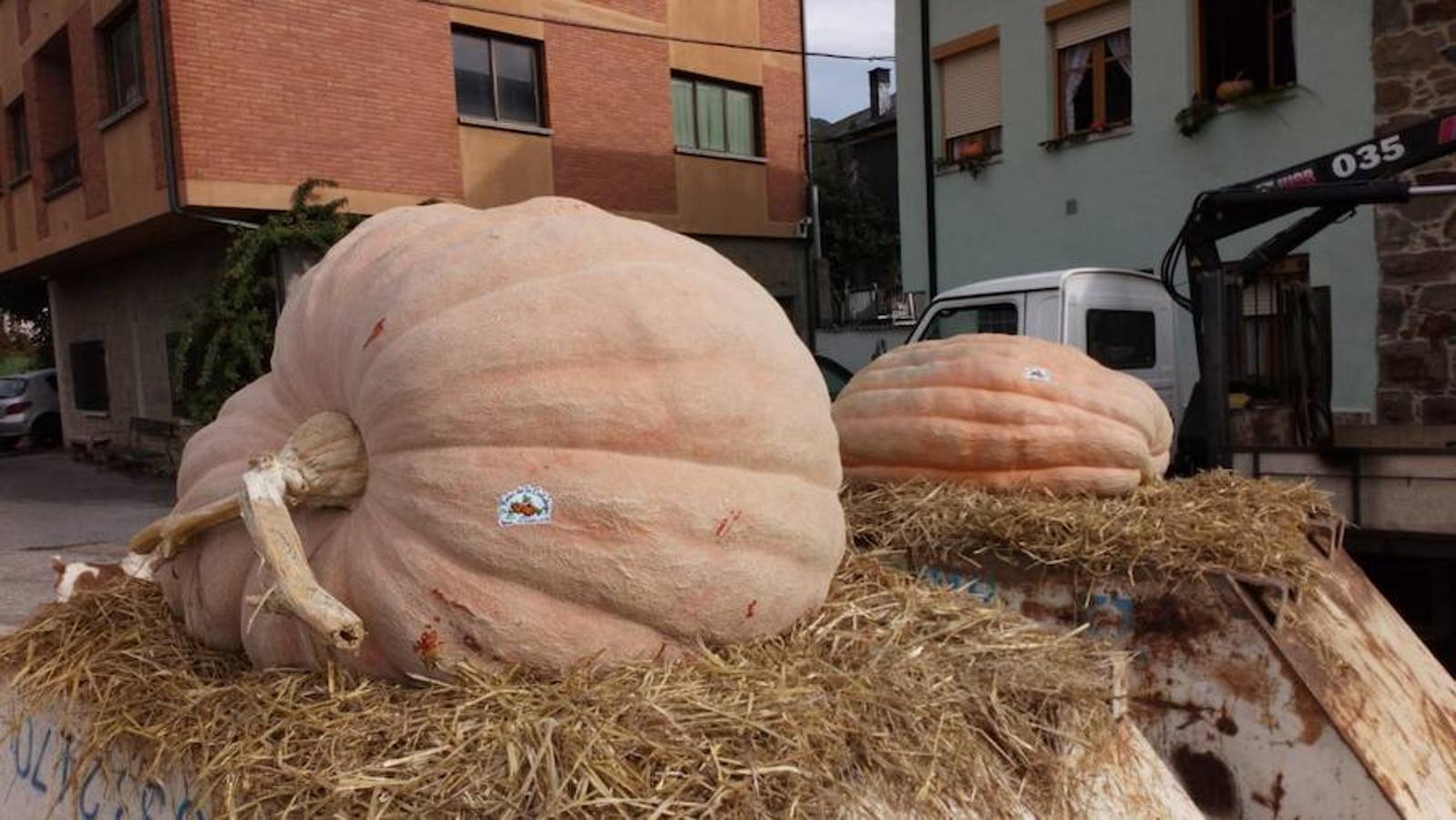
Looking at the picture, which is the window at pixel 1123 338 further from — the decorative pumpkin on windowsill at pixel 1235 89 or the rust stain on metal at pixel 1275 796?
the decorative pumpkin on windowsill at pixel 1235 89

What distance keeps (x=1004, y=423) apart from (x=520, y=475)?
7.67ft

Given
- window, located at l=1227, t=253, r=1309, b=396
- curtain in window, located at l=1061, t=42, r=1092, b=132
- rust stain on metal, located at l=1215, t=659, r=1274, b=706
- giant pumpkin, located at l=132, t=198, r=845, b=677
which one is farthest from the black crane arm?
curtain in window, located at l=1061, t=42, r=1092, b=132

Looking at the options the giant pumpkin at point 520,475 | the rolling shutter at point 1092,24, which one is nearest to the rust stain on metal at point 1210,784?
the giant pumpkin at point 520,475

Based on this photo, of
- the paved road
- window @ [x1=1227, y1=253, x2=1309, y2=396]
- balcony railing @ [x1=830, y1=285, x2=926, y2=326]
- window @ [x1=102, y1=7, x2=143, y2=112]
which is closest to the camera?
window @ [x1=1227, y1=253, x2=1309, y2=396]

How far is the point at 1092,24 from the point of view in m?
A: 12.2

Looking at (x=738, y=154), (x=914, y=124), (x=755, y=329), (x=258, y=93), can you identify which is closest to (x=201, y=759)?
(x=755, y=329)

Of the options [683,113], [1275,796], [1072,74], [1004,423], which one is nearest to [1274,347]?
[1004,423]

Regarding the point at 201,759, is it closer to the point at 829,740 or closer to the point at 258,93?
the point at 829,740

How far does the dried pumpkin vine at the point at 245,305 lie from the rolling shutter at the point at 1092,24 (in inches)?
337

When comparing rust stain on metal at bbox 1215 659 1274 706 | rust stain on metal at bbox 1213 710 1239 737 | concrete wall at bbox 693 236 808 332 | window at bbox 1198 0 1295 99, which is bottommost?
rust stain on metal at bbox 1213 710 1239 737

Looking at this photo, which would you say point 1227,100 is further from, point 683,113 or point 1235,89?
point 683,113

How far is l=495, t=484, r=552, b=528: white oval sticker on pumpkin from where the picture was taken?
5.63 ft

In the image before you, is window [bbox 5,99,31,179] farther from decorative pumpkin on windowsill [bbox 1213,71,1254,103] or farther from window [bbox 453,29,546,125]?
decorative pumpkin on windowsill [bbox 1213,71,1254,103]

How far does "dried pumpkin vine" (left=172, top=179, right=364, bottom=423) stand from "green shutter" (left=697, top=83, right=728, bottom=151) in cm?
701
